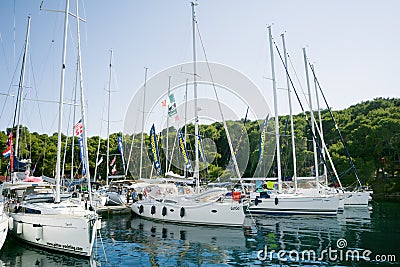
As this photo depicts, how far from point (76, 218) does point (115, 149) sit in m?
58.9

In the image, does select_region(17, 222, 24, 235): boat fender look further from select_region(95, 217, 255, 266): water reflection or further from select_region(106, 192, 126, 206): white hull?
select_region(106, 192, 126, 206): white hull

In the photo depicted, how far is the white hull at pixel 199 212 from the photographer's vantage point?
77.4 feet

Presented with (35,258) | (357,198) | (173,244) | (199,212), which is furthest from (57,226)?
(357,198)

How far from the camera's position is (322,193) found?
33.5 meters

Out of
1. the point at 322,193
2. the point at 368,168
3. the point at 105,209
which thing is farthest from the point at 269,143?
the point at 105,209

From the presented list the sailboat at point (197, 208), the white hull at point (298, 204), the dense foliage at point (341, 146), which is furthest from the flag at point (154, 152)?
the white hull at point (298, 204)

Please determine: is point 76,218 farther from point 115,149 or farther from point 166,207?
point 115,149

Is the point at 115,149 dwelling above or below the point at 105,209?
above

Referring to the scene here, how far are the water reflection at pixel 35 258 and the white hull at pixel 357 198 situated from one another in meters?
30.5

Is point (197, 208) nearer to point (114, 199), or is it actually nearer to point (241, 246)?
point (241, 246)

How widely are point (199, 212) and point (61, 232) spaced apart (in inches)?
434

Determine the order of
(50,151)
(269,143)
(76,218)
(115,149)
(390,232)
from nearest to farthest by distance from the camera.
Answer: (76,218), (390,232), (269,143), (50,151), (115,149)

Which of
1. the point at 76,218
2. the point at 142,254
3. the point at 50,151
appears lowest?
the point at 142,254

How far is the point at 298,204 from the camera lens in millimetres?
30125
